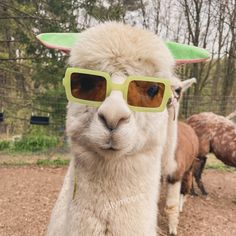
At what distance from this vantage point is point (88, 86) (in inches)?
57.7

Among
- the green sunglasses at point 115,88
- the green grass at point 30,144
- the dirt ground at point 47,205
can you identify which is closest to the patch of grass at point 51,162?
the dirt ground at point 47,205

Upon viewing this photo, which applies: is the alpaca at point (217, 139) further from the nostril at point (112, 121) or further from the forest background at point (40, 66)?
the nostril at point (112, 121)

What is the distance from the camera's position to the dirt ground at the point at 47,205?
4.89 meters

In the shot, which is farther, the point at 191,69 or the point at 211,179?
the point at 191,69

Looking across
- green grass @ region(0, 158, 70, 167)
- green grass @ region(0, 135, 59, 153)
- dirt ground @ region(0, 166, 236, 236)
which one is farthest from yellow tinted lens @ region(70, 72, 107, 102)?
green grass @ region(0, 135, 59, 153)

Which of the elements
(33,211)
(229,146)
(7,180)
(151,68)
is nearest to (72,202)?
(151,68)

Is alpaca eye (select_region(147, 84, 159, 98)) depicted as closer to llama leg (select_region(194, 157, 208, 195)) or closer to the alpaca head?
the alpaca head

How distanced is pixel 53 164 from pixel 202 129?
137 inches

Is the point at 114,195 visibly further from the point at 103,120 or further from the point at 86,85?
the point at 86,85

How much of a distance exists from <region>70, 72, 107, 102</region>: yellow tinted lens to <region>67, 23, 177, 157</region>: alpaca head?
0.14 feet

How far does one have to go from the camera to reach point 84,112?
1.47m

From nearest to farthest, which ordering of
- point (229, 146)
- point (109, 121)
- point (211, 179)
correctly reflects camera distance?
1. point (109, 121)
2. point (229, 146)
3. point (211, 179)

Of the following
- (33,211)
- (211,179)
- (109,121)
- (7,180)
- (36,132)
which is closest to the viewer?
(109,121)

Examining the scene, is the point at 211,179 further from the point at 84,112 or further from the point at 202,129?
the point at 84,112
